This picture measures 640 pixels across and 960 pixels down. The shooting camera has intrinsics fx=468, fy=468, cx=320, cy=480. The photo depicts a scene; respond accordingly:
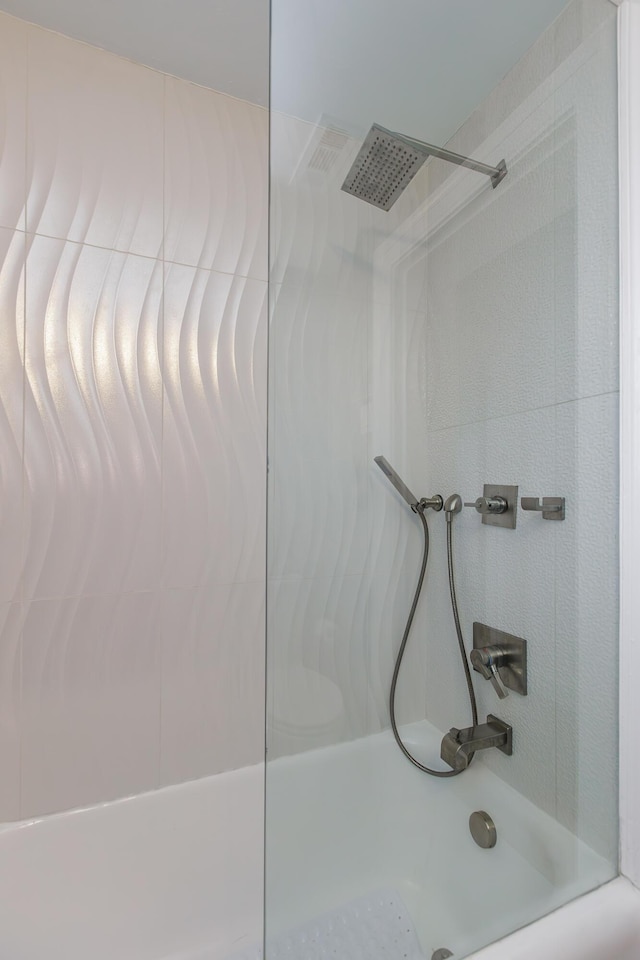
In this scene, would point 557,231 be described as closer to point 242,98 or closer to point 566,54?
point 566,54

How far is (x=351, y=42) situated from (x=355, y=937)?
1.43m

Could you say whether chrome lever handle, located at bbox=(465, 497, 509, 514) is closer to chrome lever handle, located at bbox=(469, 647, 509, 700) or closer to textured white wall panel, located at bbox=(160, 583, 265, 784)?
chrome lever handle, located at bbox=(469, 647, 509, 700)

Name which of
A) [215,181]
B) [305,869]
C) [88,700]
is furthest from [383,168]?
[88,700]

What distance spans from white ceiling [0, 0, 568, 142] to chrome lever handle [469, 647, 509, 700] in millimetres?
1002

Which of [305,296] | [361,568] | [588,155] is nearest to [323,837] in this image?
[361,568]

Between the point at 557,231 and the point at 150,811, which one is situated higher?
the point at 557,231

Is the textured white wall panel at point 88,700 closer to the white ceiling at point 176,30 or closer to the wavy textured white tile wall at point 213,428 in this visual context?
the wavy textured white tile wall at point 213,428

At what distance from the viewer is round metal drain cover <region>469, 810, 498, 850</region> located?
2.83ft

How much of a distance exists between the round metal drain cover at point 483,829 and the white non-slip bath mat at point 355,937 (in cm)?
20

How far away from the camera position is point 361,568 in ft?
2.82

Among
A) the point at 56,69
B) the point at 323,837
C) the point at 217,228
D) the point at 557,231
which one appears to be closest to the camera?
the point at 323,837

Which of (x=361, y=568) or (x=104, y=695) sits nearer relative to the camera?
(x=361, y=568)

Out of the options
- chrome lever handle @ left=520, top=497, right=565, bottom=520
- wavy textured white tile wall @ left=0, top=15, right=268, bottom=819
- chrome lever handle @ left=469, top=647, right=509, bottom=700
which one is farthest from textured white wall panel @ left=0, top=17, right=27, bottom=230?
chrome lever handle @ left=469, top=647, right=509, bottom=700

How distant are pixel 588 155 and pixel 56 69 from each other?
1.24m
